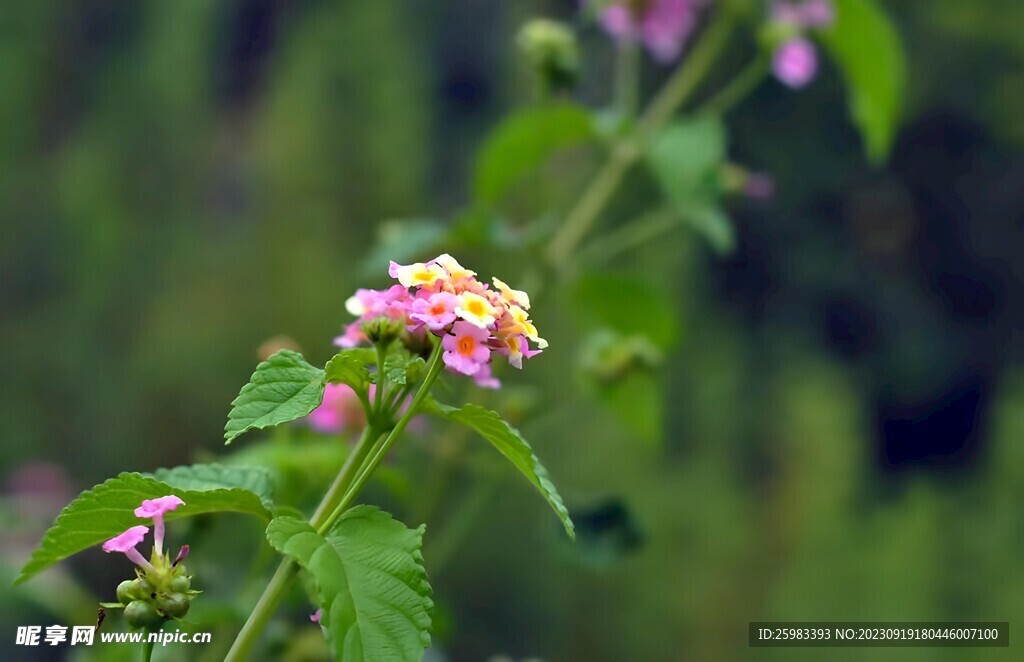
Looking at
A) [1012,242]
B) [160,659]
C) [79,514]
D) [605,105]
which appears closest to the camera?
[79,514]

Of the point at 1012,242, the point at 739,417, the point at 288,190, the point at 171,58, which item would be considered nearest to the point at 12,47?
the point at 171,58

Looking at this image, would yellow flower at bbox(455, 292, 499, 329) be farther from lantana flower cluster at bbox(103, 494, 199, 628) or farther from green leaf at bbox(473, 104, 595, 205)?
green leaf at bbox(473, 104, 595, 205)

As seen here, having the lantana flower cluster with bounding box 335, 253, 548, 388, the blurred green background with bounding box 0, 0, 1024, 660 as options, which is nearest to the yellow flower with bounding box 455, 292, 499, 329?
the lantana flower cluster with bounding box 335, 253, 548, 388

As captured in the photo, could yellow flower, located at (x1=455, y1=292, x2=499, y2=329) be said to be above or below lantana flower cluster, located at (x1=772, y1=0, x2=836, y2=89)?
below

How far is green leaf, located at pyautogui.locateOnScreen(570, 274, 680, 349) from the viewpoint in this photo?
1.85 feet

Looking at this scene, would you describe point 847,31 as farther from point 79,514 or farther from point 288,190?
point 288,190

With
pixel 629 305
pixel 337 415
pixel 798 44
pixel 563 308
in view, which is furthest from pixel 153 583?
pixel 563 308

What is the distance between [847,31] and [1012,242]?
127 centimetres

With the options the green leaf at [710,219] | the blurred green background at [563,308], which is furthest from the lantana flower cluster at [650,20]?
the blurred green background at [563,308]

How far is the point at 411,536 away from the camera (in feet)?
0.82

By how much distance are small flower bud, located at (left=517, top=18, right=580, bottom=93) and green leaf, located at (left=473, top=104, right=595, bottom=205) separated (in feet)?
0.08

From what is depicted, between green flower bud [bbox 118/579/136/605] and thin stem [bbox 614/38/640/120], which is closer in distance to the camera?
green flower bud [bbox 118/579/136/605]

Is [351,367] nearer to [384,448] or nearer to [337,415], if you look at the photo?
[384,448]

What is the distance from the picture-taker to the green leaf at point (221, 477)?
28 centimetres
